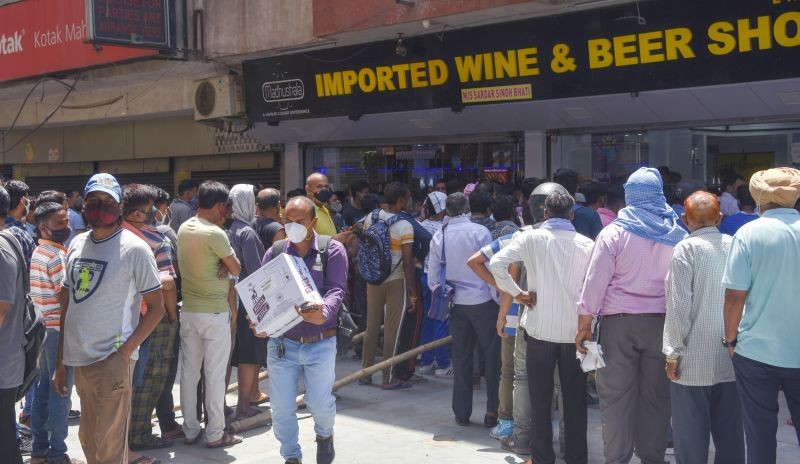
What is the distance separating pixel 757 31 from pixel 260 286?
6134 millimetres

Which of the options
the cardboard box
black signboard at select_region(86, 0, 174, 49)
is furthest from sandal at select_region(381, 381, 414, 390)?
black signboard at select_region(86, 0, 174, 49)

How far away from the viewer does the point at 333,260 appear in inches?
215

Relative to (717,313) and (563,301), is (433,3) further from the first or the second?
(717,313)

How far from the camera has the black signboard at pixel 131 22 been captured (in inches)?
480

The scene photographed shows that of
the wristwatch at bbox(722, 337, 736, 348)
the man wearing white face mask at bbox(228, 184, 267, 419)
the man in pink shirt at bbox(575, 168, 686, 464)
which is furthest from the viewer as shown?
the man wearing white face mask at bbox(228, 184, 267, 419)

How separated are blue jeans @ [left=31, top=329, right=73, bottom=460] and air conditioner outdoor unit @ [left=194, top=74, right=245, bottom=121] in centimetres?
893

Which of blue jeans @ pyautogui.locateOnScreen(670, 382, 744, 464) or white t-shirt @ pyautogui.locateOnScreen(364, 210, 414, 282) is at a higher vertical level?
white t-shirt @ pyautogui.locateOnScreen(364, 210, 414, 282)

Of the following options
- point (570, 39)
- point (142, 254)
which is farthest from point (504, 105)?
point (142, 254)

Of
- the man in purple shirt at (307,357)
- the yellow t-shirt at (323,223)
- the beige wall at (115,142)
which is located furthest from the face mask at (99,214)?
the beige wall at (115,142)

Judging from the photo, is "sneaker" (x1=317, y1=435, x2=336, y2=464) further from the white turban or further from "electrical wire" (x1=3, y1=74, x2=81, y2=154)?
"electrical wire" (x1=3, y1=74, x2=81, y2=154)

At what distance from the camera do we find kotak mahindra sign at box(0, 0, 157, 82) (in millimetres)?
14453

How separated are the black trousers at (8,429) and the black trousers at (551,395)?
9.74 ft

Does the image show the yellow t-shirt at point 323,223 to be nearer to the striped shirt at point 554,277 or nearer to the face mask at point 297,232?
the face mask at point 297,232

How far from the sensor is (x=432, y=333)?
9055 mm
